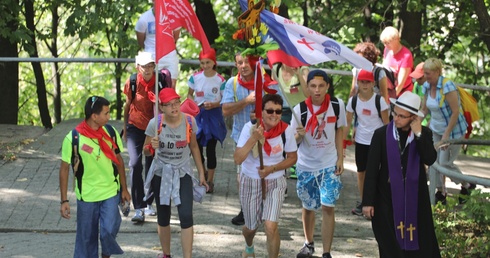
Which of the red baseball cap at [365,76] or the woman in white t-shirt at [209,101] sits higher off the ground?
the red baseball cap at [365,76]

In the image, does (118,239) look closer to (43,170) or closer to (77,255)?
(77,255)

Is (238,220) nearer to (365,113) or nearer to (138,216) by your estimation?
(138,216)

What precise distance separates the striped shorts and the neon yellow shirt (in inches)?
48.2

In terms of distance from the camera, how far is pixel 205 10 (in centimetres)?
1830

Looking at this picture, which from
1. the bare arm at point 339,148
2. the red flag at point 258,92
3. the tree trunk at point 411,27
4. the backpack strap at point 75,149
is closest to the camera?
the backpack strap at point 75,149

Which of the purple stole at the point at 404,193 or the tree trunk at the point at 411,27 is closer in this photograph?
the purple stole at the point at 404,193

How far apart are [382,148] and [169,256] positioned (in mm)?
2367

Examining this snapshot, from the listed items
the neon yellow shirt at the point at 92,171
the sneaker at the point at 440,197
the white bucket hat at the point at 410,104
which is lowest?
the sneaker at the point at 440,197

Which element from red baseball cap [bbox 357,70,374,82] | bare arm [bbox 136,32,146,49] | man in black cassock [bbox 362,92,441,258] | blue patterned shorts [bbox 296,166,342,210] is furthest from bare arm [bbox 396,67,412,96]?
man in black cassock [bbox 362,92,441,258]

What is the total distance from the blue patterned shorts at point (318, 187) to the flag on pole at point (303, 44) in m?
1.19

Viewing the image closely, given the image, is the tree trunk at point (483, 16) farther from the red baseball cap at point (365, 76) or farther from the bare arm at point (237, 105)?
the bare arm at point (237, 105)

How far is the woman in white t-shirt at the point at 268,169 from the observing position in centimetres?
888

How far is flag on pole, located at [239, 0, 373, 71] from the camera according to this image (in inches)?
351

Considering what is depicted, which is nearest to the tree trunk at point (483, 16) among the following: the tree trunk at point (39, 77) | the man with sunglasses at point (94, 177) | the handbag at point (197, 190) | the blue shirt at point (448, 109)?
the blue shirt at point (448, 109)
